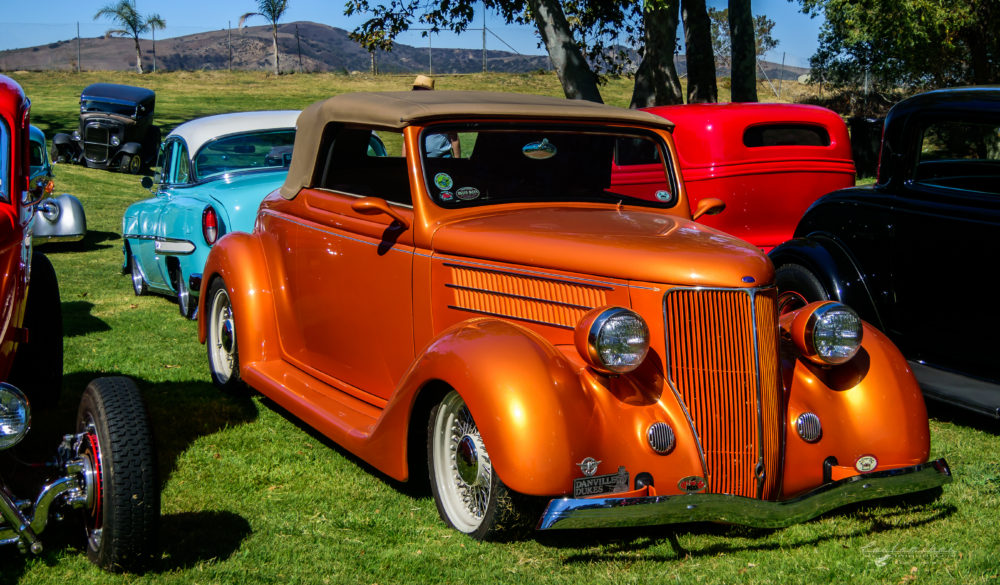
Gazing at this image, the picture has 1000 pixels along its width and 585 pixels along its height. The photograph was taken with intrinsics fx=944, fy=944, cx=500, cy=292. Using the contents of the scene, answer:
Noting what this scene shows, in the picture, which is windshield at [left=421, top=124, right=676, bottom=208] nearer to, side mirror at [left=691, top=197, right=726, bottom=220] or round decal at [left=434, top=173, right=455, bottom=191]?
round decal at [left=434, top=173, right=455, bottom=191]

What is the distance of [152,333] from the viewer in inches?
307

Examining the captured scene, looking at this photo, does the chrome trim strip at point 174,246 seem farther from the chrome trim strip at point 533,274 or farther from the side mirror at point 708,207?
the side mirror at point 708,207

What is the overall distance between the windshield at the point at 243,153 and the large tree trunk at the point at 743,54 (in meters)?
9.42

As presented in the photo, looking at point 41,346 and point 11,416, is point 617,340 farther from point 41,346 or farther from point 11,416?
point 41,346

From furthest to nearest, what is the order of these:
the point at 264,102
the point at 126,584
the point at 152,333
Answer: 1. the point at 264,102
2. the point at 152,333
3. the point at 126,584

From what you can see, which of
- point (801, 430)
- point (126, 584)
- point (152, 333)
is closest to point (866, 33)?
point (152, 333)

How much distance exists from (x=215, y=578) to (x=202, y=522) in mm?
575

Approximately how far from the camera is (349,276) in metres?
4.75

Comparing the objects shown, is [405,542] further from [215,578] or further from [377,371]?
[377,371]

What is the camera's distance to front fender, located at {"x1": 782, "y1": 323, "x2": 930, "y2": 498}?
3760 mm

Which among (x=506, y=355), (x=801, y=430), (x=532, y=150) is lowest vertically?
(x=801, y=430)

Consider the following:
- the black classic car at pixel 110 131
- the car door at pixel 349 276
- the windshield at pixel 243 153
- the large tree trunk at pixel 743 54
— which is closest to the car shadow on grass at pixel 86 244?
the windshield at pixel 243 153

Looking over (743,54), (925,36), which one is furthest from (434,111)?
(925,36)

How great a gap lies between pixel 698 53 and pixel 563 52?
280 cm
